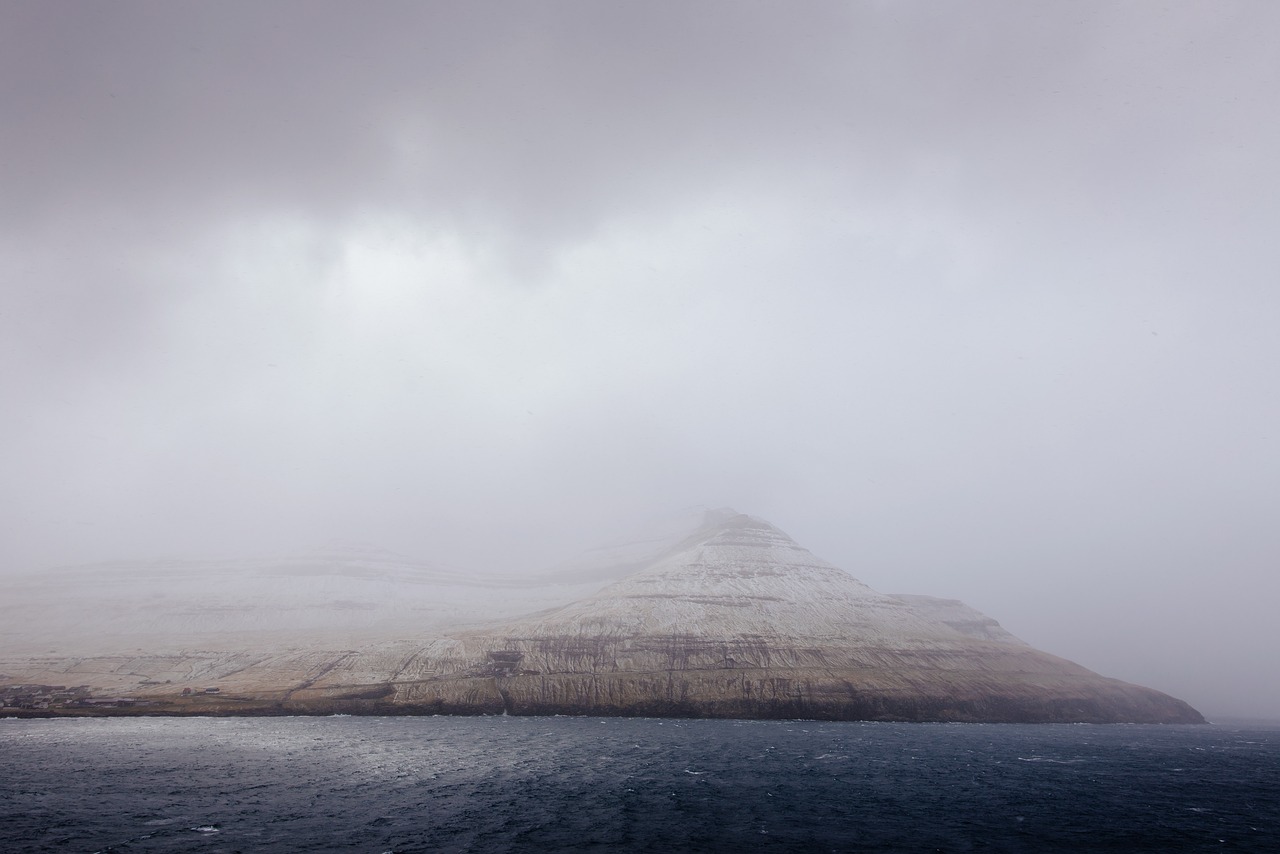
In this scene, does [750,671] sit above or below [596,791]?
above

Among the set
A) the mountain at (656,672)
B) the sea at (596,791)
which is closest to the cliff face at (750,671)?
the mountain at (656,672)

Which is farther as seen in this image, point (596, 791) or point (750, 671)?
point (750, 671)

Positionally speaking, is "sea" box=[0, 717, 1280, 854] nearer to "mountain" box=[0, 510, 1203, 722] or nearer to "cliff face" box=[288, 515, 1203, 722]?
"mountain" box=[0, 510, 1203, 722]

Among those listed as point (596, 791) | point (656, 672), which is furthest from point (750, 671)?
point (596, 791)

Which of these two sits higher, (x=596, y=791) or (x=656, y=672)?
(x=656, y=672)

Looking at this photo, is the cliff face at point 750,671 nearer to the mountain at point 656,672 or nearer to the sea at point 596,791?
the mountain at point 656,672

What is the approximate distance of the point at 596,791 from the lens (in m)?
66.3

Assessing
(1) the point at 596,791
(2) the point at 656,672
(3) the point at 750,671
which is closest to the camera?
(1) the point at 596,791

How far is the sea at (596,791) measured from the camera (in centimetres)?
5066

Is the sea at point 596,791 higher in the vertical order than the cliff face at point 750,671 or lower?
lower

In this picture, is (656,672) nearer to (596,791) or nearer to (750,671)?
(750,671)

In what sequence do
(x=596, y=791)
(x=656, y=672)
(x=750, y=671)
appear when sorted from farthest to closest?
1. (x=656, y=672)
2. (x=750, y=671)
3. (x=596, y=791)

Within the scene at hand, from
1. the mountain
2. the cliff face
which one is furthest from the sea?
the cliff face

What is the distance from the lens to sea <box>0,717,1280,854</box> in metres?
50.7
